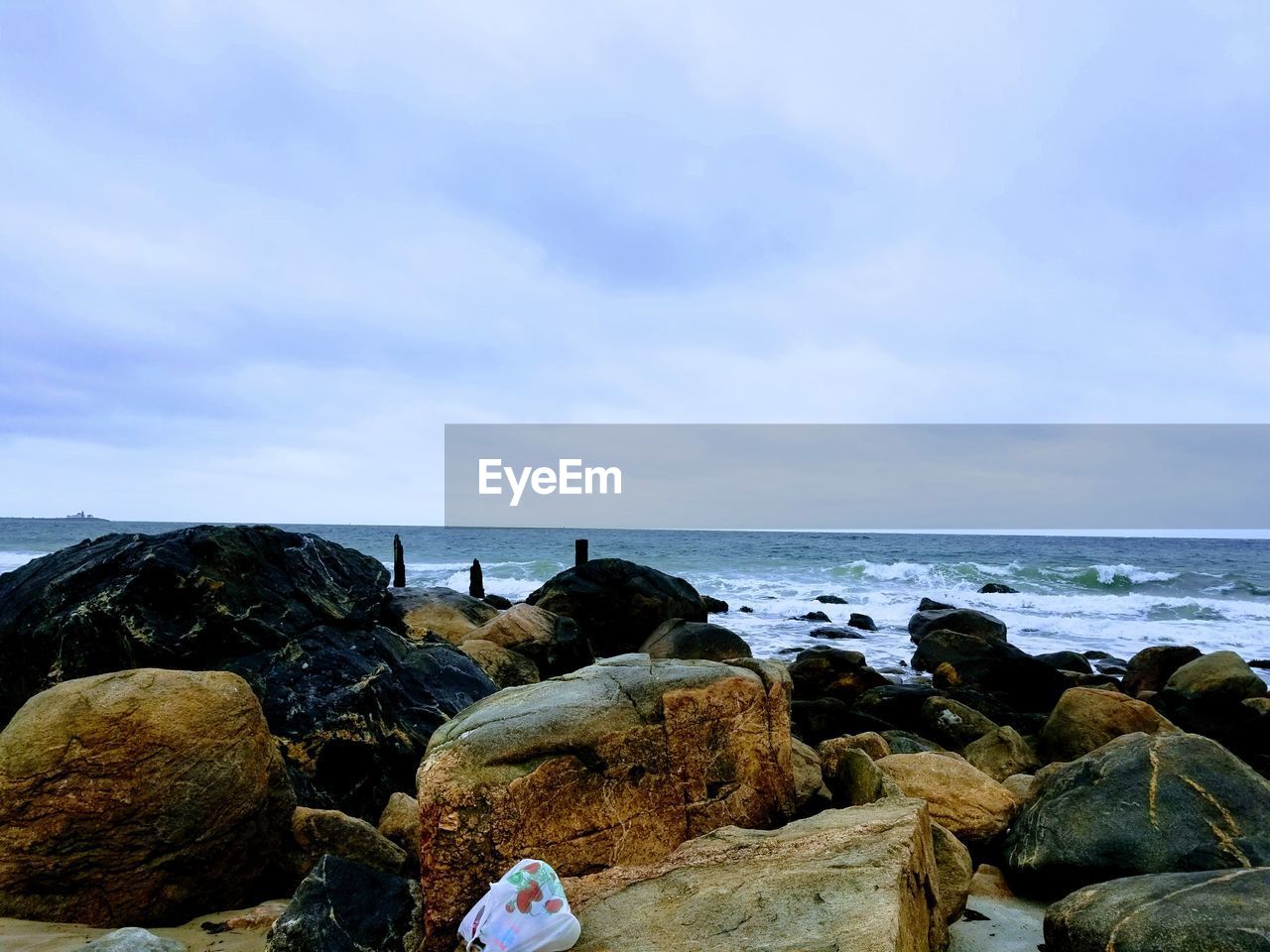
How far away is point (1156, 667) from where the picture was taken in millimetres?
14188

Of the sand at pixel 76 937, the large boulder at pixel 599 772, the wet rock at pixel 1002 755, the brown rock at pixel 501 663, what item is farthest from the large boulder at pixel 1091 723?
the sand at pixel 76 937

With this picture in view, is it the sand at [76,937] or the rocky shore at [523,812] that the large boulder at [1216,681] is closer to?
the rocky shore at [523,812]

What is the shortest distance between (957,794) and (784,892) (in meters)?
2.53

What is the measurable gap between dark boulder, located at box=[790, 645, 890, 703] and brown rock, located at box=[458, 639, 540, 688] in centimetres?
472

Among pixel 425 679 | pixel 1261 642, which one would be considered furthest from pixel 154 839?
pixel 1261 642

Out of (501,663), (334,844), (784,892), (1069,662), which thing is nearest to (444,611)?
(501,663)

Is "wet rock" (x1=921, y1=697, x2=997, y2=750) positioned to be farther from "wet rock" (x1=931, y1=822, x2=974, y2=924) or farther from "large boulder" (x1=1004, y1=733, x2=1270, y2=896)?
"wet rock" (x1=931, y1=822, x2=974, y2=924)

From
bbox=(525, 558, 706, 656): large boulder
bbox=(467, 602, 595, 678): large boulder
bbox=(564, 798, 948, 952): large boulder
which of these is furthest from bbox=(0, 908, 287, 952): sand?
bbox=(525, 558, 706, 656): large boulder

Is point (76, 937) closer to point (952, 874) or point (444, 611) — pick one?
point (952, 874)

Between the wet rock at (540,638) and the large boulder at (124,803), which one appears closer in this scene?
the large boulder at (124,803)

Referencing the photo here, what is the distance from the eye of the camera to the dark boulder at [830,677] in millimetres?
12656

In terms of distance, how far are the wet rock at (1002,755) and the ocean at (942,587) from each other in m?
8.54

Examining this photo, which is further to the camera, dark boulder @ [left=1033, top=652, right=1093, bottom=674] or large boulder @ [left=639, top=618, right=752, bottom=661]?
dark boulder @ [left=1033, top=652, right=1093, bottom=674]

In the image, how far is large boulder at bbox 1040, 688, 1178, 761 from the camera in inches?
309
